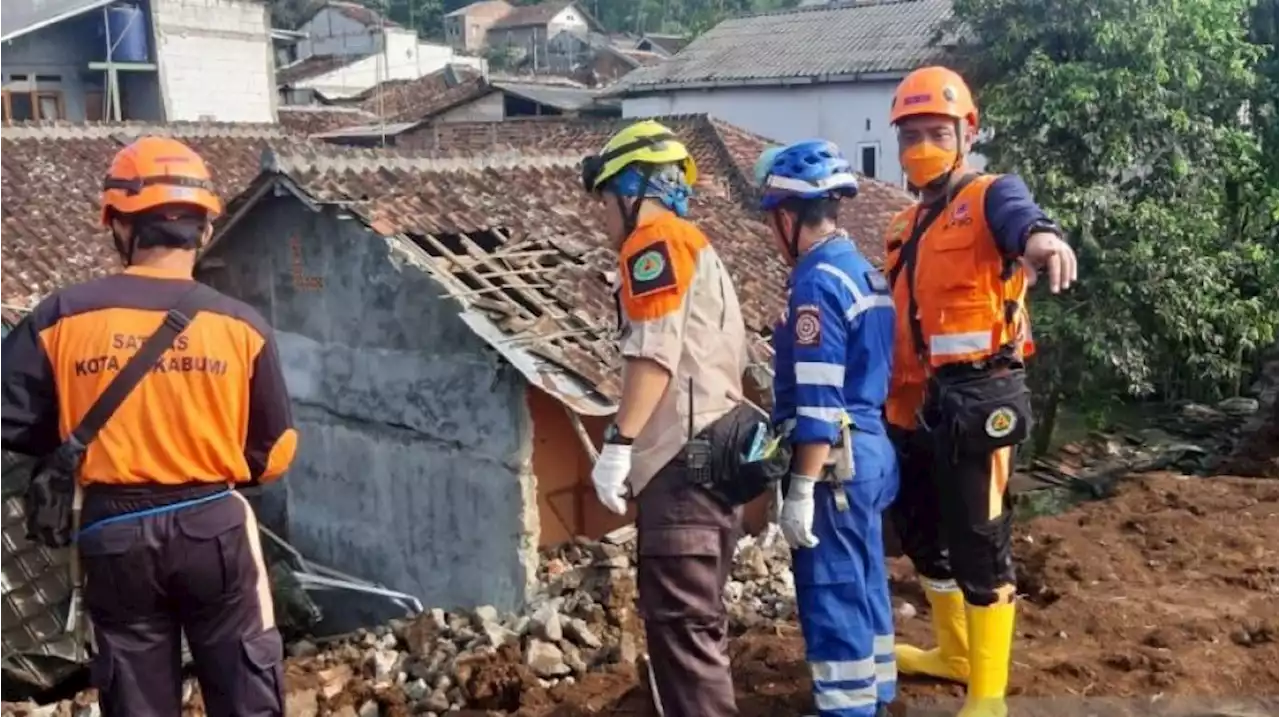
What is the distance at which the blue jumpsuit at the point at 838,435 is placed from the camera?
13.2 feet

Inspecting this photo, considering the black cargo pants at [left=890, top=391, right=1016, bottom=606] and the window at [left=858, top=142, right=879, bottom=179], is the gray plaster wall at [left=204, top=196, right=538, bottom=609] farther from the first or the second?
the window at [left=858, top=142, right=879, bottom=179]

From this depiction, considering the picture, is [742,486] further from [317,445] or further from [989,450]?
[317,445]

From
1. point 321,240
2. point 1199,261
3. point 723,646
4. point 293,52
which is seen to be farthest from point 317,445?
point 293,52

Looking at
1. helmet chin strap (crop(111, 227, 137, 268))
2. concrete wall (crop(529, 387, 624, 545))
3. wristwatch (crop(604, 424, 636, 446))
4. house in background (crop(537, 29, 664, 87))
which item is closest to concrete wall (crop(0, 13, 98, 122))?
house in background (crop(537, 29, 664, 87))

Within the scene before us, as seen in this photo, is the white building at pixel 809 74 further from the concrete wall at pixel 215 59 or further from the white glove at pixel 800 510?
the white glove at pixel 800 510

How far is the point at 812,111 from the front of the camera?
85.7 ft

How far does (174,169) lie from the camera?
368 cm

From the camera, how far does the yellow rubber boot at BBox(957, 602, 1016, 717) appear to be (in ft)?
14.0

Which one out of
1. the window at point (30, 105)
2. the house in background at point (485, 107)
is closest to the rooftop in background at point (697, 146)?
the house in background at point (485, 107)

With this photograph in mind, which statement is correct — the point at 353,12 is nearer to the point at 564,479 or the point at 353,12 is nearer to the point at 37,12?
the point at 37,12

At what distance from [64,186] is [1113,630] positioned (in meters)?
14.5

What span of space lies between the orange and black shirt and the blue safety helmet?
1.75 metres

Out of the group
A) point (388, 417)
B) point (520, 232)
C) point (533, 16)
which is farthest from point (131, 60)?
point (533, 16)

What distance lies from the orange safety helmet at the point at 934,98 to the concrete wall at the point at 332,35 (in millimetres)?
45938
